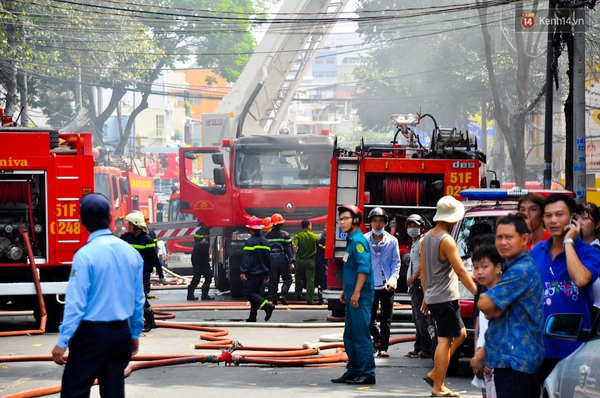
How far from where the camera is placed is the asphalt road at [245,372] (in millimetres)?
9258

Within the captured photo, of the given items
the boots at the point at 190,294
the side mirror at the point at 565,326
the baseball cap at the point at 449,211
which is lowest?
the boots at the point at 190,294

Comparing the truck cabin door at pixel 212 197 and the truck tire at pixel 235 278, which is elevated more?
the truck cabin door at pixel 212 197

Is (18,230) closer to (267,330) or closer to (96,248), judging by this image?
(267,330)

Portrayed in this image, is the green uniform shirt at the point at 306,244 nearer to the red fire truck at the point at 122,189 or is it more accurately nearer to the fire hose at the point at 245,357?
the fire hose at the point at 245,357

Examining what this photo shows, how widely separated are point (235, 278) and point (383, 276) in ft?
27.5

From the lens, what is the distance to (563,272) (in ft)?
20.3

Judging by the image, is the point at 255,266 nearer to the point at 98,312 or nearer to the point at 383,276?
the point at 383,276

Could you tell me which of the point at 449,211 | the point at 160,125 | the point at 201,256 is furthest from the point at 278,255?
the point at 160,125

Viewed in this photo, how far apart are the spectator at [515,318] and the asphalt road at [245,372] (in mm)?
3468

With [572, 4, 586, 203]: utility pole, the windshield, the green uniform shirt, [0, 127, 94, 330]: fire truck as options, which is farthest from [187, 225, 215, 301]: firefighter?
[572, 4, 586, 203]: utility pole

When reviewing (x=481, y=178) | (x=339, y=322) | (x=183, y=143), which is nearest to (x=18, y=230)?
(x=339, y=322)

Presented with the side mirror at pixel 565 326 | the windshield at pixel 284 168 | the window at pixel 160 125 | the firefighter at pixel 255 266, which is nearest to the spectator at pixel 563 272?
the side mirror at pixel 565 326

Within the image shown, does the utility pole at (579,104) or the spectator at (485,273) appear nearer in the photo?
the spectator at (485,273)

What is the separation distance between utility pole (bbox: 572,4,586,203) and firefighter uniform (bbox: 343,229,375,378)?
23.6ft
